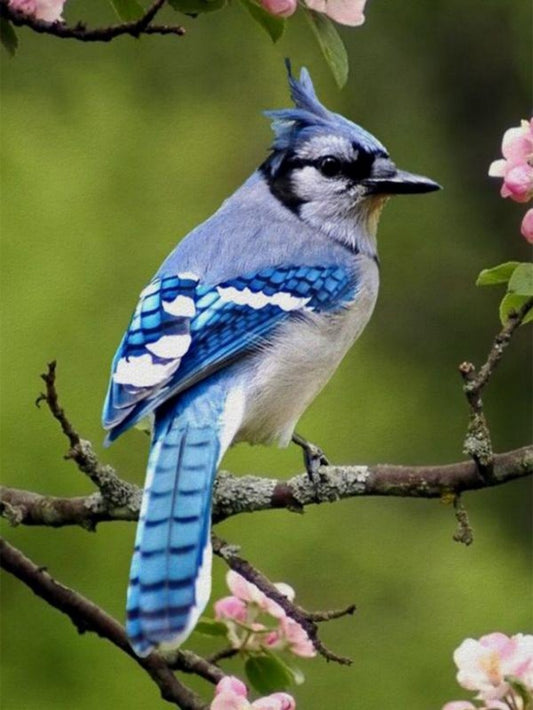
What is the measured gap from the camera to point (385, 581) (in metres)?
6.62

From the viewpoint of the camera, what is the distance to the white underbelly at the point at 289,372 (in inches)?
125

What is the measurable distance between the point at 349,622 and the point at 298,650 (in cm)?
374

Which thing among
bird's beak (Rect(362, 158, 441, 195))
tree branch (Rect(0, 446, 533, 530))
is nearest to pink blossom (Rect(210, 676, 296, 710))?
tree branch (Rect(0, 446, 533, 530))

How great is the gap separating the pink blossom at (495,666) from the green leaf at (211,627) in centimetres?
42

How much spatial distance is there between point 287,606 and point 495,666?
31 centimetres

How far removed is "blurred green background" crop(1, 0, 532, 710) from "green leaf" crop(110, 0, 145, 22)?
2792mm

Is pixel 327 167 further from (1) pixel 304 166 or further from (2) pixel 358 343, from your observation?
(2) pixel 358 343

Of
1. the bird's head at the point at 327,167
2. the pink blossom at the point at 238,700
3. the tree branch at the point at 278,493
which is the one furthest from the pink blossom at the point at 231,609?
the bird's head at the point at 327,167

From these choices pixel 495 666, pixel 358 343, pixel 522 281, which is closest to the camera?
pixel 522 281

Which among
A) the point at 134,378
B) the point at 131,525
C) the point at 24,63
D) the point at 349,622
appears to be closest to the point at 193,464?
the point at 134,378

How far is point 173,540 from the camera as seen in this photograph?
101 inches

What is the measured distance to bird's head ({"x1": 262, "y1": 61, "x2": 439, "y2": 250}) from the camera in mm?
3541

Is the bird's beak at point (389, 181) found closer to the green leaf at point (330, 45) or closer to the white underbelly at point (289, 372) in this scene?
the white underbelly at point (289, 372)

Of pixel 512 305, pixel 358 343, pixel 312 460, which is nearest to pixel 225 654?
pixel 312 460
